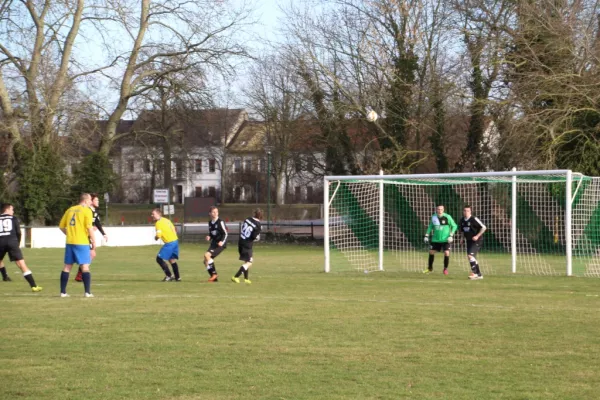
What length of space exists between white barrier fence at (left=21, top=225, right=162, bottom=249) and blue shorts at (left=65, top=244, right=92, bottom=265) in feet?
71.5

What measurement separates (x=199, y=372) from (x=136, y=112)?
38749 mm

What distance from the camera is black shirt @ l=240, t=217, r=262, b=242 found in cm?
1845

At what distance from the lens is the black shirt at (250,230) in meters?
18.5

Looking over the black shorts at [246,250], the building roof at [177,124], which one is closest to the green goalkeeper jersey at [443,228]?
the black shorts at [246,250]

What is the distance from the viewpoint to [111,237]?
38719 millimetres

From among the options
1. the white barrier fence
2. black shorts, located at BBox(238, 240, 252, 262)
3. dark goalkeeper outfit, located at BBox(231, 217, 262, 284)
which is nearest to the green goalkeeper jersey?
dark goalkeeper outfit, located at BBox(231, 217, 262, 284)

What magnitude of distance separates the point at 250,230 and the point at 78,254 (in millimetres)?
4754

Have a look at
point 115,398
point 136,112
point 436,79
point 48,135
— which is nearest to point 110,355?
point 115,398

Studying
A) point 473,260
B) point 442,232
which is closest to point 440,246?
point 442,232

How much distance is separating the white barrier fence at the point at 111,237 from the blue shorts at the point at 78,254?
21781 mm

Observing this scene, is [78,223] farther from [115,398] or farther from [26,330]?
[115,398]

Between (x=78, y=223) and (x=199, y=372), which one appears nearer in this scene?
(x=199, y=372)

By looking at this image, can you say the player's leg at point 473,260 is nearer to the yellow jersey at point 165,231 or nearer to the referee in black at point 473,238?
the referee in black at point 473,238

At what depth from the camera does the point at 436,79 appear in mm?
38906
